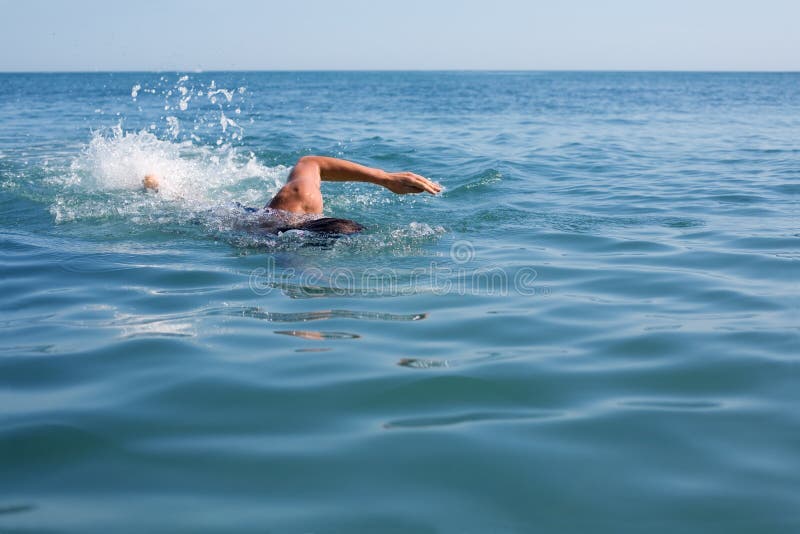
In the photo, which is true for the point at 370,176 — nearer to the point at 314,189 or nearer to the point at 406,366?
the point at 314,189

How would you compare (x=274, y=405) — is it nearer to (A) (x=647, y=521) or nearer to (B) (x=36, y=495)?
(B) (x=36, y=495)

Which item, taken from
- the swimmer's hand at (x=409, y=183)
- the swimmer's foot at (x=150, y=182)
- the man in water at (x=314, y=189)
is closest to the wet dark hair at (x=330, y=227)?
the man in water at (x=314, y=189)

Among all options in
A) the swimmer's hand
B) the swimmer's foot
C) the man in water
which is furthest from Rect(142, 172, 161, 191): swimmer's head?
the swimmer's hand

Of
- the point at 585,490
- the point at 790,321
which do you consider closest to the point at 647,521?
the point at 585,490

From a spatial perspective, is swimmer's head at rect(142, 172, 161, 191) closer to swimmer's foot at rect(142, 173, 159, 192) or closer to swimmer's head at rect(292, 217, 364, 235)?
swimmer's foot at rect(142, 173, 159, 192)

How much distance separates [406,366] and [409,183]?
226 centimetres

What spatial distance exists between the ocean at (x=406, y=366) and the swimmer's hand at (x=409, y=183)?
0.53 m

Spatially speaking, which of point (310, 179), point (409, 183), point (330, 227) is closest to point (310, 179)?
point (310, 179)

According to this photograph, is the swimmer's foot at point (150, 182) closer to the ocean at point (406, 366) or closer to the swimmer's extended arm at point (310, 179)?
the ocean at point (406, 366)

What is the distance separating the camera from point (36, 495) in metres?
2.36

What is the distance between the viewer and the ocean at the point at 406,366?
2.31 m

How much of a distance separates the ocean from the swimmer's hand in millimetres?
526

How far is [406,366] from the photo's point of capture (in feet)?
11.1

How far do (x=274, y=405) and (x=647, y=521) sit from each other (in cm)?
157
